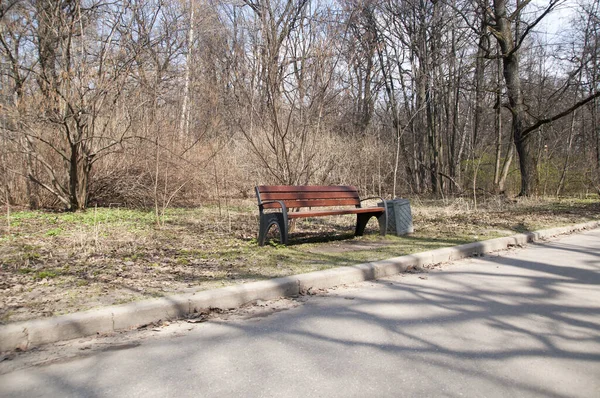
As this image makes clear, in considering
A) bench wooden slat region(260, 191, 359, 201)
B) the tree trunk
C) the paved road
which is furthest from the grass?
the tree trunk

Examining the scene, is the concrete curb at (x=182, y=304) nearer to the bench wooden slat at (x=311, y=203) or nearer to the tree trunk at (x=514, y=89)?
the bench wooden slat at (x=311, y=203)

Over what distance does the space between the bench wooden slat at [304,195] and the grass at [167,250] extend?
2.40 feet

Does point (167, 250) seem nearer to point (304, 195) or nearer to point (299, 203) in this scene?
point (299, 203)

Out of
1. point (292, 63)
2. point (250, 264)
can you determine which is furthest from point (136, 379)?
point (292, 63)

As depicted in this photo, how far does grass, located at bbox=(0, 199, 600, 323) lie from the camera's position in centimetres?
422

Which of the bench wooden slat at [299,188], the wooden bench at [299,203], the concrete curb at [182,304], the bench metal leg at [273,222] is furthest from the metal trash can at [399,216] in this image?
the bench metal leg at [273,222]

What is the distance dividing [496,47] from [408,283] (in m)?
16.0

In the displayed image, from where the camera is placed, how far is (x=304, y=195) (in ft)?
23.4

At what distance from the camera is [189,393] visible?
2459 mm

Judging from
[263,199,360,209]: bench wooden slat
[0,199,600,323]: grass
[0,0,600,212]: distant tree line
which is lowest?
[0,199,600,323]: grass

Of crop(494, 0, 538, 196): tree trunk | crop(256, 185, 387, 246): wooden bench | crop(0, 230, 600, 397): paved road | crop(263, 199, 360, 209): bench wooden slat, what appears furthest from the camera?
crop(494, 0, 538, 196): tree trunk

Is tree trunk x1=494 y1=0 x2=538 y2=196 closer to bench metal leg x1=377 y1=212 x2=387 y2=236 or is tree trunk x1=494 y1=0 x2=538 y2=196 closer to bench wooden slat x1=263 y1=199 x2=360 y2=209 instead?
bench metal leg x1=377 y1=212 x2=387 y2=236

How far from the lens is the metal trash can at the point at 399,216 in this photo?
798 cm

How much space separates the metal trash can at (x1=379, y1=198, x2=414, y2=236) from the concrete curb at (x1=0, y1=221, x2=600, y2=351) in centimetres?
183
